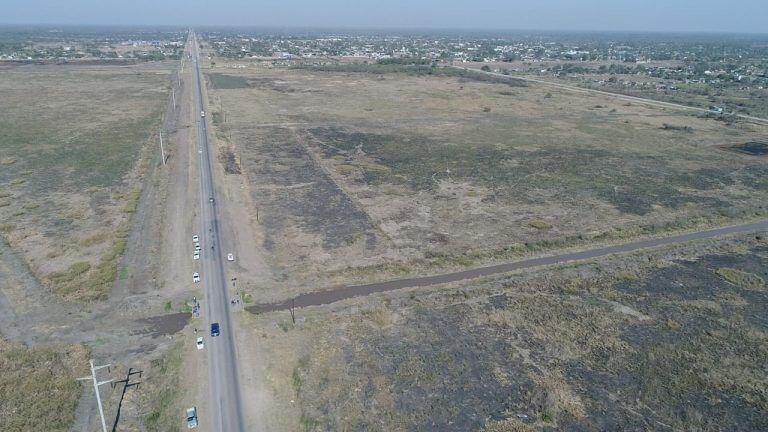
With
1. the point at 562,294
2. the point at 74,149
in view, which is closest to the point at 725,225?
the point at 562,294

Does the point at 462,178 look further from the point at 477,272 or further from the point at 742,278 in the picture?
the point at 742,278

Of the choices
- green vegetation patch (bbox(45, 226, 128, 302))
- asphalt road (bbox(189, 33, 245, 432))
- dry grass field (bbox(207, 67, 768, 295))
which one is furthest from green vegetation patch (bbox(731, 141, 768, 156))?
green vegetation patch (bbox(45, 226, 128, 302))

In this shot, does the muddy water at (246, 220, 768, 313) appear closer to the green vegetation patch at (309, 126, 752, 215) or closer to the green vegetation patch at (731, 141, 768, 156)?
the green vegetation patch at (309, 126, 752, 215)

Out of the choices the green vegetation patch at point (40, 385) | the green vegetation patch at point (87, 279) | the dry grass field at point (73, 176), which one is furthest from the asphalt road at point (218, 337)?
the dry grass field at point (73, 176)

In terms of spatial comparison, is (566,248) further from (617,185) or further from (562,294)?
(617,185)

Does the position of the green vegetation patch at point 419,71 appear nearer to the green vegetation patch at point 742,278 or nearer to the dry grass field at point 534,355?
the green vegetation patch at point 742,278
